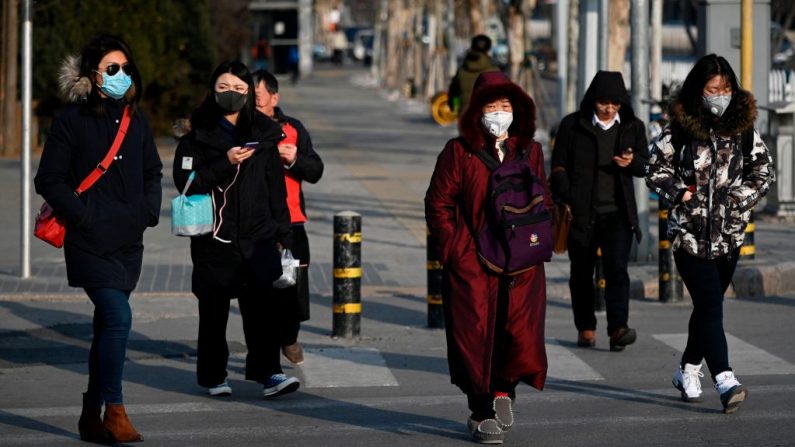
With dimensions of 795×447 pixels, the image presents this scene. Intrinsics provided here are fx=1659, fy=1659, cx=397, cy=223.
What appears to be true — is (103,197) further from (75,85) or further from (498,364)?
(498,364)

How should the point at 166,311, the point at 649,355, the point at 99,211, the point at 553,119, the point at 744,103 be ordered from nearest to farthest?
the point at 99,211, the point at 744,103, the point at 649,355, the point at 166,311, the point at 553,119

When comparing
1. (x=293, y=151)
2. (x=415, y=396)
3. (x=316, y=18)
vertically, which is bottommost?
(x=415, y=396)

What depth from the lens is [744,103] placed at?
813 cm

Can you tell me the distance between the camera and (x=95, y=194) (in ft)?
24.0

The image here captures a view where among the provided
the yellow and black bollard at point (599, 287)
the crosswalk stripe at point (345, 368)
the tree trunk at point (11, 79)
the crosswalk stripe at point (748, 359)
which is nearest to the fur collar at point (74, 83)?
the crosswalk stripe at point (345, 368)

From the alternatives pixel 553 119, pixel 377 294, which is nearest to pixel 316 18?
pixel 553 119

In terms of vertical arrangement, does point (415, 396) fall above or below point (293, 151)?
below

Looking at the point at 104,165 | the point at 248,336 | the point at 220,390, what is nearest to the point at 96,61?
the point at 104,165

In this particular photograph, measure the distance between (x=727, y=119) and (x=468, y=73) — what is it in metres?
11.3

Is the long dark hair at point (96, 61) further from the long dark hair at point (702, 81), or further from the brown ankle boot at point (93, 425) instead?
the long dark hair at point (702, 81)

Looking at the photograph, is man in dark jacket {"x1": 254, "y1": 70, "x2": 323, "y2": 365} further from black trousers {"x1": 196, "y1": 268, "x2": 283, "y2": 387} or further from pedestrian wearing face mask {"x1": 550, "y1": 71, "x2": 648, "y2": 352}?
pedestrian wearing face mask {"x1": 550, "y1": 71, "x2": 648, "y2": 352}

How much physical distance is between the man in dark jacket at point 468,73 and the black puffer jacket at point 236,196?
1018 cm

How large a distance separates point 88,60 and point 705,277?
3183 millimetres

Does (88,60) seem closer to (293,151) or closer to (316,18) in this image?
(293,151)
